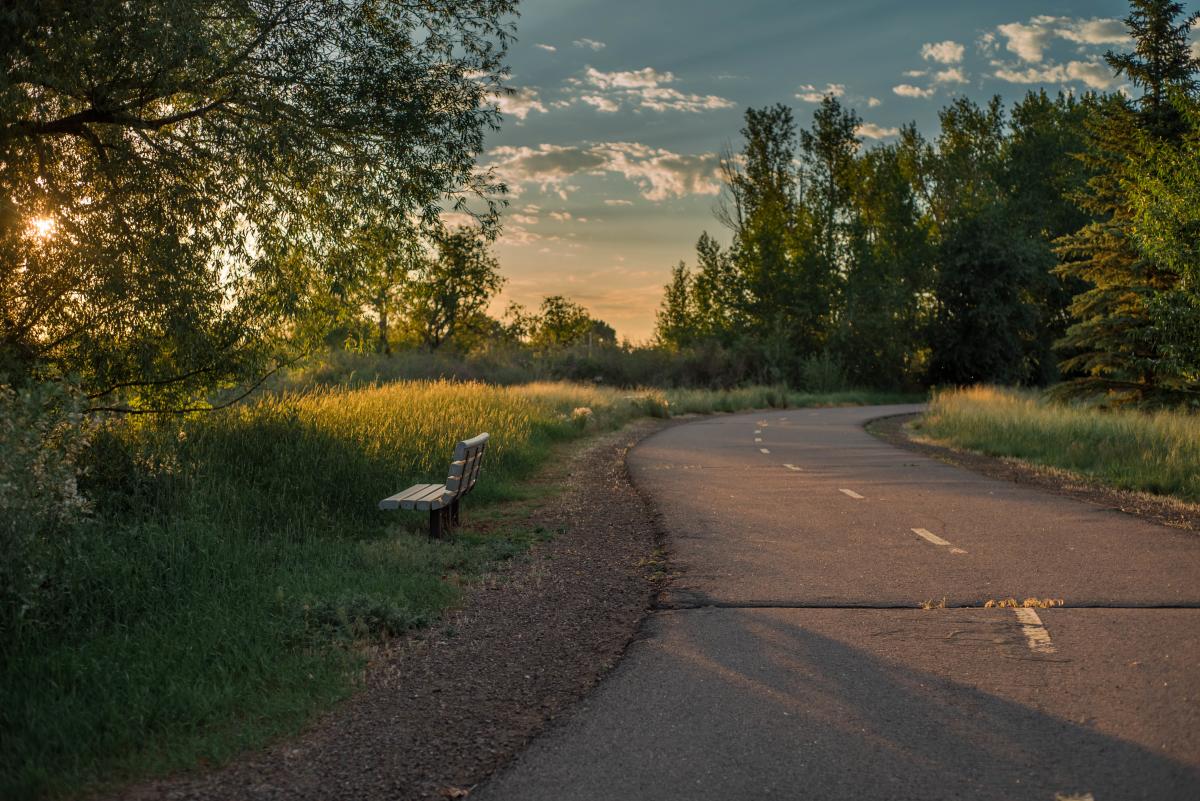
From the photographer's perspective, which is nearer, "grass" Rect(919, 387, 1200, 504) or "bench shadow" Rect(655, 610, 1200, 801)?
"bench shadow" Rect(655, 610, 1200, 801)

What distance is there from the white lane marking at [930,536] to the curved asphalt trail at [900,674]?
0.19ft

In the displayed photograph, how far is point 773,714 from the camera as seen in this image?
5043mm

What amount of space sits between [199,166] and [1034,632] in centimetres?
923

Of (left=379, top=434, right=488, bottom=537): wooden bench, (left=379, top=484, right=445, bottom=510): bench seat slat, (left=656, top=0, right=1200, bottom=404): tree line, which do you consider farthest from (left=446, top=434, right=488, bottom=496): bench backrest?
(left=656, top=0, right=1200, bottom=404): tree line

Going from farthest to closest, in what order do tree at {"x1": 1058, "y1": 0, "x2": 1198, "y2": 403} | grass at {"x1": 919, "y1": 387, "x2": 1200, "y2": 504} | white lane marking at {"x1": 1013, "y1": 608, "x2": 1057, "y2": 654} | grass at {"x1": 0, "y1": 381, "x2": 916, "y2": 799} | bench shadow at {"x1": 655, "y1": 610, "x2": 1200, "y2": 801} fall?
tree at {"x1": 1058, "y1": 0, "x2": 1198, "y2": 403} < grass at {"x1": 919, "y1": 387, "x2": 1200, "y2": 504} < white lane marking at {"x1": 1013, "y1": 608, "x2": 1057, "y2": 654} < grass at {"x1": 0, "y1": 381, "x2": 916, "y2": 799} < bench shadow at {"x1": 655, "y1": 610, "x2": 1200, "y2": 801}

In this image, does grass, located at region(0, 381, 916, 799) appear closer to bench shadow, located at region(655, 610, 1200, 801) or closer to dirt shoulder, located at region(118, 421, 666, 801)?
dirt shoulder, located at region(118, 421, 666, 801)

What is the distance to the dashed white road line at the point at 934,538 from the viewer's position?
949cm

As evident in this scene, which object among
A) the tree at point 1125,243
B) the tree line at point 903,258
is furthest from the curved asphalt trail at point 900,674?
the tree line at point 903,258

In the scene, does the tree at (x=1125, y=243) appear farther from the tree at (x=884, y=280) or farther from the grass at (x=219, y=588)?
the tree at (x=884, y=280)

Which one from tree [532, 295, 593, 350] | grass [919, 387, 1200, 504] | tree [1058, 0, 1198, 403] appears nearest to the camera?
grass [919, 387, 1200, 504]

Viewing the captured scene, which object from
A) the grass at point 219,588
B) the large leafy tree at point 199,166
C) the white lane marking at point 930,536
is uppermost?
the large leafy tree at point 199,166

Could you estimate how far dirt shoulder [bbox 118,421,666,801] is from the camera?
442 centimetres

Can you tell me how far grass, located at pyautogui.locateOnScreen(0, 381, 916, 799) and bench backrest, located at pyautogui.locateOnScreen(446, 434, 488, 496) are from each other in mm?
583

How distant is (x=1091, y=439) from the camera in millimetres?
18500
